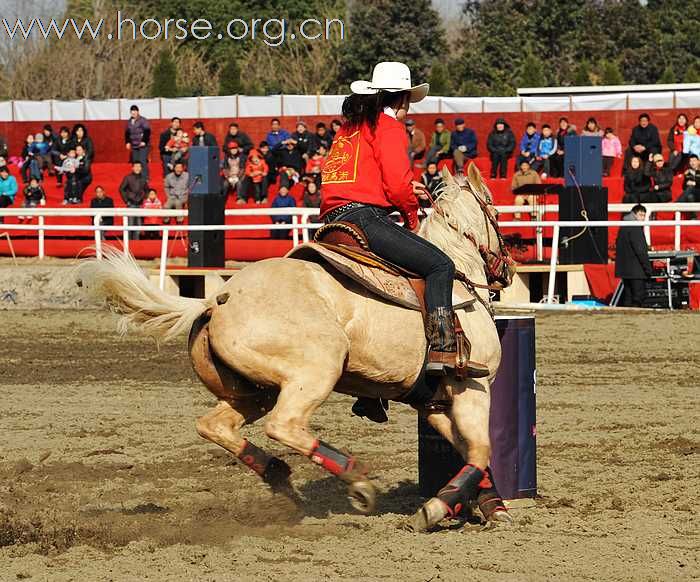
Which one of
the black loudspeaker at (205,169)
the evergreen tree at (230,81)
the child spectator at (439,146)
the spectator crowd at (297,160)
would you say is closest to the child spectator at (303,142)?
the spectator crowd at (297,160)

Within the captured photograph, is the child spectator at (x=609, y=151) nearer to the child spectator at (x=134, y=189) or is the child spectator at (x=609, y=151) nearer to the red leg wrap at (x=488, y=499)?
the child spectator at (x=134, y=189)

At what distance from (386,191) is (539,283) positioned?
1341 centimetres

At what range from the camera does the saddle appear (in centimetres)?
688

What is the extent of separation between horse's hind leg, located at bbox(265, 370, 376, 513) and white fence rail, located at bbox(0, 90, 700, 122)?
25053 mm

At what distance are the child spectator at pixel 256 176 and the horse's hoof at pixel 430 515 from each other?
756 inches

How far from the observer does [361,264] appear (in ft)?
22.9

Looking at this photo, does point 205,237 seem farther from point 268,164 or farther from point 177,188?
point 268,164

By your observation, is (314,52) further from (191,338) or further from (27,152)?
(191,338)

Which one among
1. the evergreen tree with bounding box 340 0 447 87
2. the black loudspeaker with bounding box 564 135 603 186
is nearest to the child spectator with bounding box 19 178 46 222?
the black loudspeaker with bounding box 564 135 603 186

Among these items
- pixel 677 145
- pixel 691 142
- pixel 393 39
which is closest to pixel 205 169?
pixel 677 145

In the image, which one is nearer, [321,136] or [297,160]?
[297,160]

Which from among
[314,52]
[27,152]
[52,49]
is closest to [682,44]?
[314,52]

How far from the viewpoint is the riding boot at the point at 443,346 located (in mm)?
6977

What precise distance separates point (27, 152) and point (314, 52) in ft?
73.1
